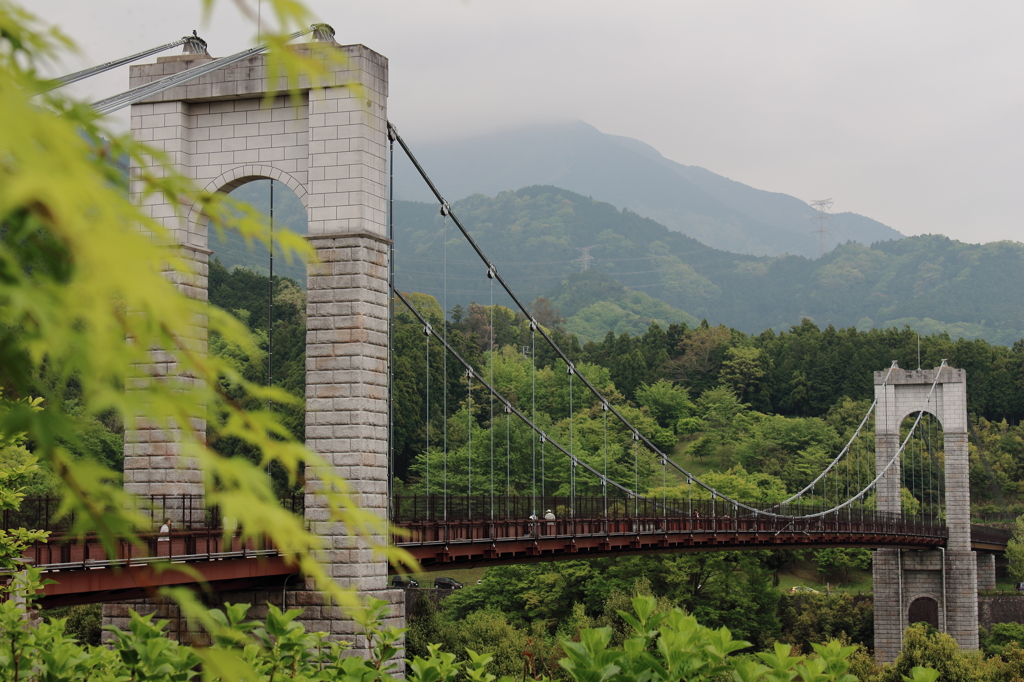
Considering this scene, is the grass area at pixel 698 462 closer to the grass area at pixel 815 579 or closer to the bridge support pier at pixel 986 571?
the grass area at pixel 815 579

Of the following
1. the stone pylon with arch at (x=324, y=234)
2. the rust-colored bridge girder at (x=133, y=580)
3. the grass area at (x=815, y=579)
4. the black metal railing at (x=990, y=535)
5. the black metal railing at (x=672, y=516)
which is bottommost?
the grass area at (x=815, y=579)

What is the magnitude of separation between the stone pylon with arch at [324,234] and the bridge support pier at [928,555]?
36.7 m

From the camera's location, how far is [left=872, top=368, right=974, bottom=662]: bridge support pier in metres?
52.1

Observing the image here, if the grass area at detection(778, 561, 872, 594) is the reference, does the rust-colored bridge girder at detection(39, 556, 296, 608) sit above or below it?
above

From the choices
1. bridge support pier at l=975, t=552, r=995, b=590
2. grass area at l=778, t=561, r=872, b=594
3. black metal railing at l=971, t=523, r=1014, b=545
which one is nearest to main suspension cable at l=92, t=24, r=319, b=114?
grass area at l=778, t=561, r=872, b=594

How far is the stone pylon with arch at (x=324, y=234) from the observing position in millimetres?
18203

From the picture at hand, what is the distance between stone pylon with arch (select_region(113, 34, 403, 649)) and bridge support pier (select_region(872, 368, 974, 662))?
36.7 metres

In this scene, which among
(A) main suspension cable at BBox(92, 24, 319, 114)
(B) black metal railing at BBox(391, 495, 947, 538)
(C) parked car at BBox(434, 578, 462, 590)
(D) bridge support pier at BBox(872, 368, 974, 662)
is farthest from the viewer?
(C) parked car at BBox(434, 578, 462, 590)

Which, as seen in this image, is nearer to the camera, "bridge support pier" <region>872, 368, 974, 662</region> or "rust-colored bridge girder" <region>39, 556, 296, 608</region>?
"rust-colored bridge girder" <region>39, 556, 296, 608</region>

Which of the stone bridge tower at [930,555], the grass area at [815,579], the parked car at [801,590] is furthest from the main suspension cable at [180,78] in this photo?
the grass area at [815,579]

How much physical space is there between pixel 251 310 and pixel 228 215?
6563cm

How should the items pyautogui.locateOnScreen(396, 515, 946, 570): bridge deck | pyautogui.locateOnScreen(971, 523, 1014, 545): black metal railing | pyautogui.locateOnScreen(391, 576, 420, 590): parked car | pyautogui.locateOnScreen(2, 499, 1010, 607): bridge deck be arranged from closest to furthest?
pyautogui.locateOnScreen(2, 499, 1010, 607): bridge deck < pyautogui.locateOnScreen(396, 515, 946, 570): bridge deck < pyautogui.locateOnScreen(391, 576, 420, 590): parked car < pyautogui.locateOnScreen(971, 523, 1014, 545): black metal railing

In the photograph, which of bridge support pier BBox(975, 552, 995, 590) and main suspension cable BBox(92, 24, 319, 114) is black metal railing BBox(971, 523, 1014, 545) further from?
main suspension cable BBox(92, 24, 319, 114)

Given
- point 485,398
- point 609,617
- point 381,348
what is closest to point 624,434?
point 485,398
